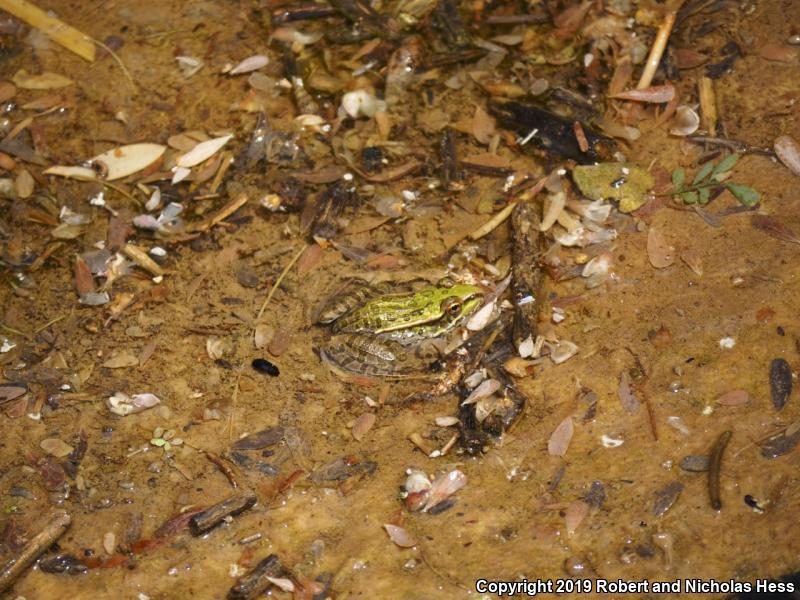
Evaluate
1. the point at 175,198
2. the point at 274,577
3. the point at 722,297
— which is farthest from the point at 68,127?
the point at 722,297

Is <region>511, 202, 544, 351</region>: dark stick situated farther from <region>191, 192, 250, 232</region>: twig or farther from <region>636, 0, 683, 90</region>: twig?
<region>191, 192, 250, 232</region>: twig

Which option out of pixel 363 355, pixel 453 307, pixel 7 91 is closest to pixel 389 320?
pixel 363 355

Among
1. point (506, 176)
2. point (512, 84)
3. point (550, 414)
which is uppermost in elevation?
point (512, 84)

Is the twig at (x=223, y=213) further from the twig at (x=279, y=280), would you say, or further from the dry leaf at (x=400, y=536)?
the dry leaf at (x=400, y=536)

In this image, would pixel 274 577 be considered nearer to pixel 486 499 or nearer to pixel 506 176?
pixel 486 499

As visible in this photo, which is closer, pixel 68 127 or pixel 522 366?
pixel 522 366

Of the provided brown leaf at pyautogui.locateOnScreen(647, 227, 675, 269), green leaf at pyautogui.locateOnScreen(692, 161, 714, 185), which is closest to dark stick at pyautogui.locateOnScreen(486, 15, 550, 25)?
green leaf at pyautogui.locateOnScreen(692, 161, 714, 185)
